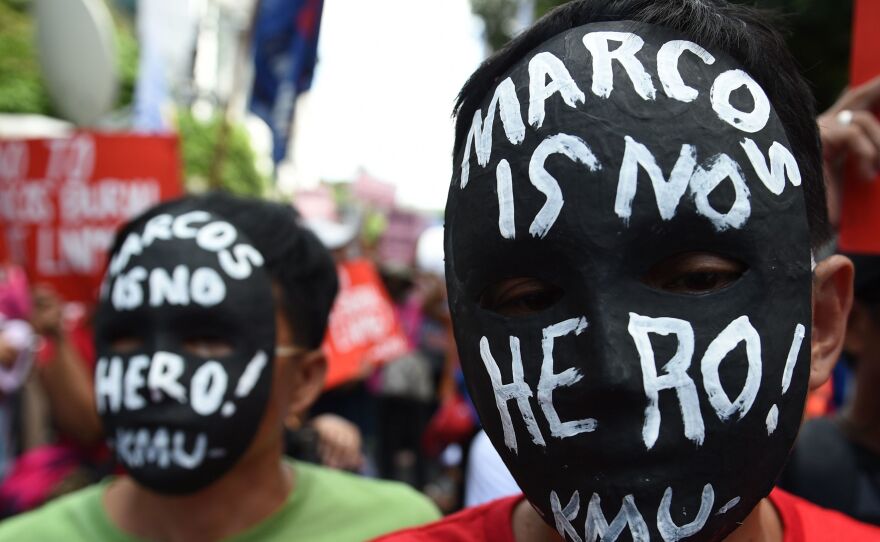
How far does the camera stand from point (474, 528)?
160cm

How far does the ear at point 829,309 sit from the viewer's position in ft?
4.97

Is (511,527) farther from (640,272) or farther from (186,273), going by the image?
(186,273)

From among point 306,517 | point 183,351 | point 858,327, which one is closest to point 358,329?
point 306,517

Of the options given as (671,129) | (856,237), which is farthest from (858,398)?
(671,129)

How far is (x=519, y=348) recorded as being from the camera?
1297mm

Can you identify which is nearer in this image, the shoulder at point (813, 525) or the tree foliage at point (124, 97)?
the shoulder at point (813, 525)

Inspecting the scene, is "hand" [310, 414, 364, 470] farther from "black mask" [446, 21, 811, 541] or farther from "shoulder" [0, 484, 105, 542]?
"black mask" [446, 21, 811, 541]

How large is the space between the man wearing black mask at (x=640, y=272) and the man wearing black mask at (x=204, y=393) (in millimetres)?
998

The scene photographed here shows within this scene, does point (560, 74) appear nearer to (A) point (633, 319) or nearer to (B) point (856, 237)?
(A) point (633, 319)

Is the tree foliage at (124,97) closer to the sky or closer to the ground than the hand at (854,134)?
closer to the ground

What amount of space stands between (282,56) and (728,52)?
177 inches

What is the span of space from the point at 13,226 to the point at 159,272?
2041 mm

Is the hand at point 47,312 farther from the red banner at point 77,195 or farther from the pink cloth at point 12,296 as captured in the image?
the pink cloth at point 12,296

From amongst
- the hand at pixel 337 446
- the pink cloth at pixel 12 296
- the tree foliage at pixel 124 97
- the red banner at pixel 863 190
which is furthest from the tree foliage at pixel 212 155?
the red banner at pixel 863 190
